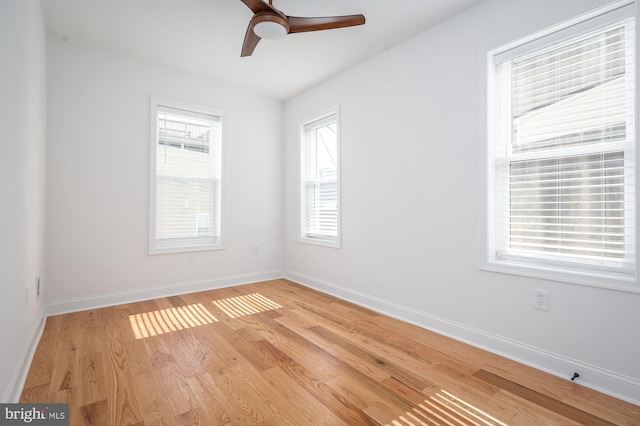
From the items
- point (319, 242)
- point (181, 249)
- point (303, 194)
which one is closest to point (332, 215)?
point (319, 242)

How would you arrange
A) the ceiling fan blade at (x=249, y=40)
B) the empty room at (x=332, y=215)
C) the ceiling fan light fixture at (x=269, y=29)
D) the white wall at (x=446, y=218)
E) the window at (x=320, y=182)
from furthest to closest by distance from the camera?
the window at (x=320, y=182) → the ceiling fan blade at (x=249, y=40) → the ceiling fan light fixture at (x=269, y=29) → the white wall at (x=446, y=218) → the empty room at (x=332, y=215)

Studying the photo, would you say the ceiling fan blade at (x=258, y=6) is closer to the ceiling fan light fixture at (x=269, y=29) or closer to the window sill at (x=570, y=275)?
the ceiling fan light fixture at (x=269, y=29)

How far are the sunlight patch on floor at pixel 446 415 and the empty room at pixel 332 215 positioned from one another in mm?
11

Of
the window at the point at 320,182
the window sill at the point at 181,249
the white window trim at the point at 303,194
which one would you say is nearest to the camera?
the window sill at the point at 181,249

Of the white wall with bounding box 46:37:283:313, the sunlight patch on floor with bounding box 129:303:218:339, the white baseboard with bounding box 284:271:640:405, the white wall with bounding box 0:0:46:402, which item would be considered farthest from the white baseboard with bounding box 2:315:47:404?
the white baseboard with bounding box 284:271:640:405

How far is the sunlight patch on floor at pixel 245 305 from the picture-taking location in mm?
3250

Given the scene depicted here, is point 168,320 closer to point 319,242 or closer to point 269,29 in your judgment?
point 319,242

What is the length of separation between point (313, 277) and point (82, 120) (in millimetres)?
3141

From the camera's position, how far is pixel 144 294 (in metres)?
3.62

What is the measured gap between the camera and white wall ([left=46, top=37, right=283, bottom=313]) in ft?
10.4

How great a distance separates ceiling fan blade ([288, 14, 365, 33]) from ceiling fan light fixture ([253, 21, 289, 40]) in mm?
81

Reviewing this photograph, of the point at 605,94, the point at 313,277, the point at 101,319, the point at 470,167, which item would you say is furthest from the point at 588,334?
the point at 101,319

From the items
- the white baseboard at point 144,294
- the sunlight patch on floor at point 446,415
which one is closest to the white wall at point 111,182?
the white baseboard at point 144,294

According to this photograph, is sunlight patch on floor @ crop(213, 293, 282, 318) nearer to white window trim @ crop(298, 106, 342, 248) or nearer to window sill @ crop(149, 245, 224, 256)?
window sill @ crop(149, 245, 224, 256)
